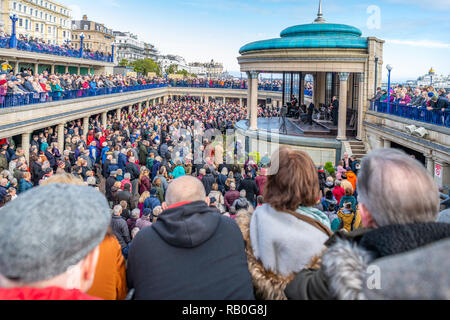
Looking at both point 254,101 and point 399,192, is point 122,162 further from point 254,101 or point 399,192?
point 254,101

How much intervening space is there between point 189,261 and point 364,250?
1.10m

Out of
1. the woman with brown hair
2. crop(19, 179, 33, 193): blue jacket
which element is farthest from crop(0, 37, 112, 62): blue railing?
the woman with brown hair

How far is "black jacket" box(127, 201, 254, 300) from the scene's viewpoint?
2273 mm

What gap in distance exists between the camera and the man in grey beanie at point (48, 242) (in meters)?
1.51

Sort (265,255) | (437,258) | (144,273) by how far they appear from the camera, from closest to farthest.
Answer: (437,258), (144,273), (265,255)

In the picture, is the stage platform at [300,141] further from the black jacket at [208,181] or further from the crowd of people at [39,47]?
the crowd of people at [39,47]

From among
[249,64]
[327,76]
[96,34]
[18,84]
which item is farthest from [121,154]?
[96,34]

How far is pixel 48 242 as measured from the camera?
5.00 ft

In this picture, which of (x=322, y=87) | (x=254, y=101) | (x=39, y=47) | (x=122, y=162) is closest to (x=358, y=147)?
(x=254, y=101)

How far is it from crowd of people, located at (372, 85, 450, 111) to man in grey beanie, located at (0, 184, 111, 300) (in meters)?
13.2

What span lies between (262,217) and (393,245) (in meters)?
1.11

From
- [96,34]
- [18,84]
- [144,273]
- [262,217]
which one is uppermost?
[96,34]

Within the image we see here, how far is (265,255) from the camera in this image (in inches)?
100

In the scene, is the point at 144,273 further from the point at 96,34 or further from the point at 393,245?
the point at 96,34
